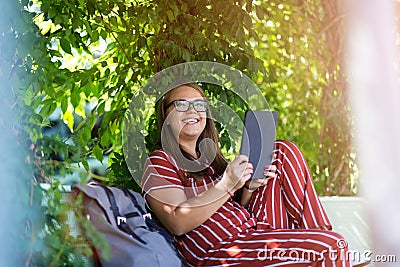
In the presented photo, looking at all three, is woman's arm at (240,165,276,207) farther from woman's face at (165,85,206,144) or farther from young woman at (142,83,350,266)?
woman's face at (165,85,206,144)

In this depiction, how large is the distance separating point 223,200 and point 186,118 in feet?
1.27

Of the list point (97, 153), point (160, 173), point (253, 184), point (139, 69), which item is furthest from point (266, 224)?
point (139, 69)

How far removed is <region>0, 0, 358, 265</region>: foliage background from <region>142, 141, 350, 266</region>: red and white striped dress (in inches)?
13.8

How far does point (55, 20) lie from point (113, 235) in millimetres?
791

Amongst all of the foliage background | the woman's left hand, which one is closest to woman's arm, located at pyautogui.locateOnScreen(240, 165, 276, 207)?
the woman's left hand

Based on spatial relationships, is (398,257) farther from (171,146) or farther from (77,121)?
(77,121)

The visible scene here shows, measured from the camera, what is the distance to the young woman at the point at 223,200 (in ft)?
7.23

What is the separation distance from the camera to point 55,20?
7.34 feet

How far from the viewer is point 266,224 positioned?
8.20 feet

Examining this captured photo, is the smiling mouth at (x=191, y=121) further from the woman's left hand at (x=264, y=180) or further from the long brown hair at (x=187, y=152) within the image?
the woman's left hand at (x=264, y=180)

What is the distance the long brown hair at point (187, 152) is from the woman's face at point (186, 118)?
2cm

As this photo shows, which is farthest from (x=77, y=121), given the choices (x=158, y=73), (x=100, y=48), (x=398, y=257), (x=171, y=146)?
(x=398, y=257)

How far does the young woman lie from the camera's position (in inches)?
86.7

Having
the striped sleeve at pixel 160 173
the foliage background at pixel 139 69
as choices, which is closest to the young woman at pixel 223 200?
the striped sleeve at pixel 160 173
